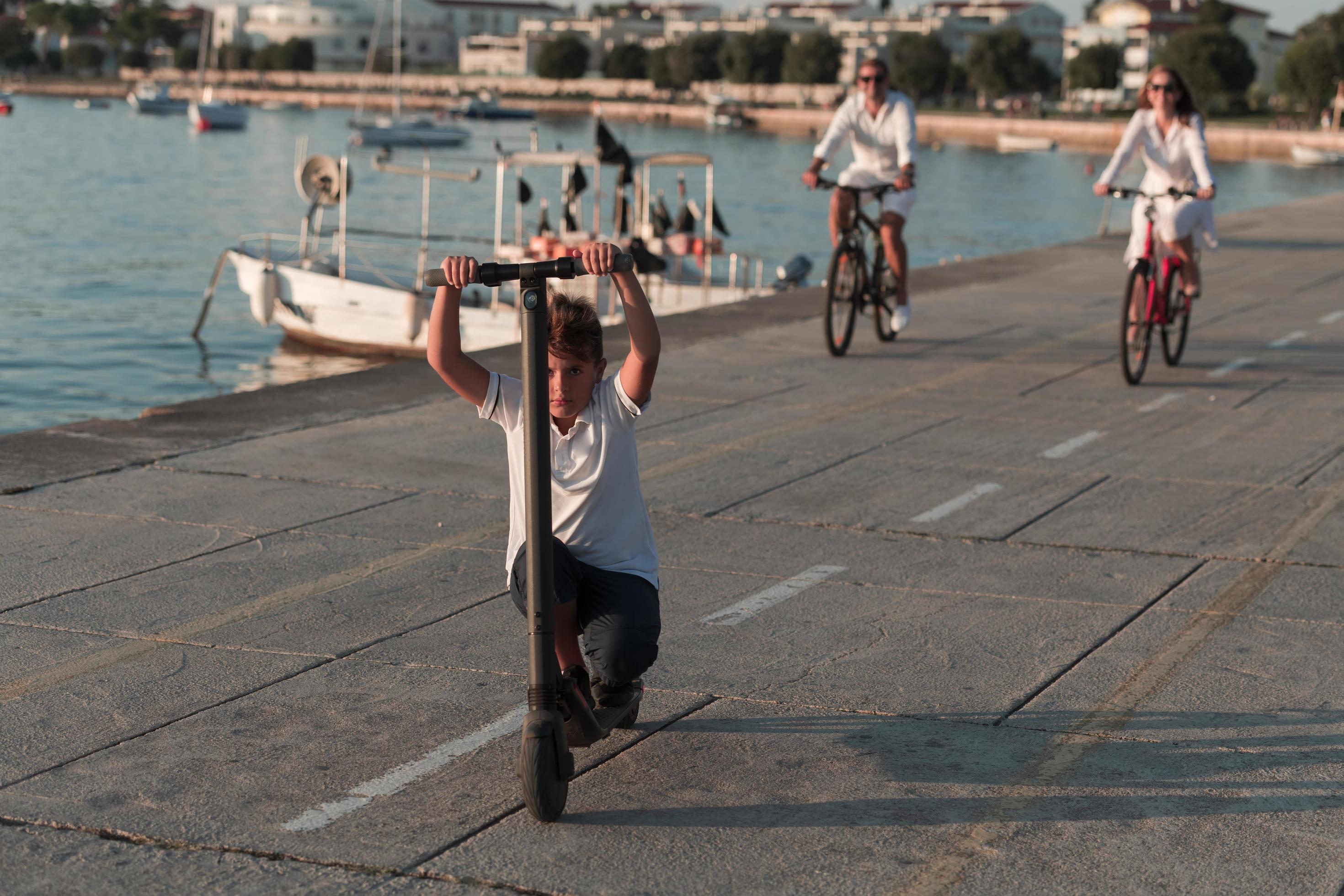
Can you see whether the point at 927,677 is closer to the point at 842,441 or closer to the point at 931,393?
the point at 842,441

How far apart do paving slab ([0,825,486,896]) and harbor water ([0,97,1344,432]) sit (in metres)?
15.1

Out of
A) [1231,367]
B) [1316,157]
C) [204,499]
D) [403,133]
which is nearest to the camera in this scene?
[204,499]

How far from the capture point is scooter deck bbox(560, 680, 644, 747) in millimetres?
4137

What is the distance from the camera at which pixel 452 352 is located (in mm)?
4293

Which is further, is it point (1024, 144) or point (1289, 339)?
point (1024, 144)

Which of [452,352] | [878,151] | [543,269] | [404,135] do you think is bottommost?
[452,352]

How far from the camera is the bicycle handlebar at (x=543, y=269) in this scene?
3.76 meters

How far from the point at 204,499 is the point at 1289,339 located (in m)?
8.88

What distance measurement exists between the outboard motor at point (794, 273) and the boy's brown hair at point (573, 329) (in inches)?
865

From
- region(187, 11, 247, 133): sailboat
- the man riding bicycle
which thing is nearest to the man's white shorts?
the man riding bicycle

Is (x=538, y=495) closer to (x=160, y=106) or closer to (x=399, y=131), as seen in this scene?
(x=399, y=131)

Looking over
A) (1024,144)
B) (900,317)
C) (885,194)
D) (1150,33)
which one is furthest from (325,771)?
(1150,33)

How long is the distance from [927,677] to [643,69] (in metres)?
192

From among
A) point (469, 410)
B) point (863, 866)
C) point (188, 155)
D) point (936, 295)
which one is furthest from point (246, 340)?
point (188, 155)
